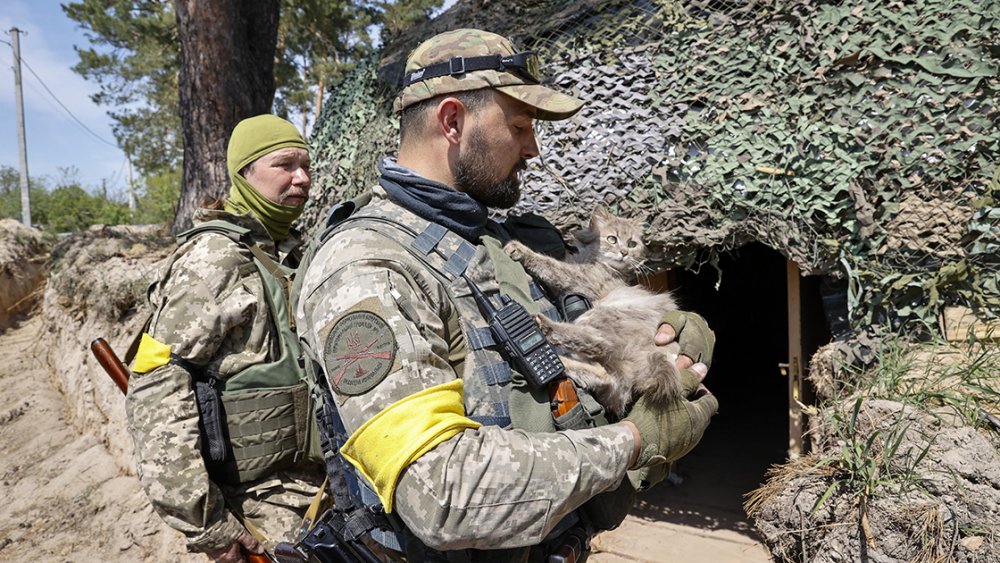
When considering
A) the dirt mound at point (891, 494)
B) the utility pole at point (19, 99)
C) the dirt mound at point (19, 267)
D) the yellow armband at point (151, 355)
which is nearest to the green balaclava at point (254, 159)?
the yellow armband at point (151, 355)

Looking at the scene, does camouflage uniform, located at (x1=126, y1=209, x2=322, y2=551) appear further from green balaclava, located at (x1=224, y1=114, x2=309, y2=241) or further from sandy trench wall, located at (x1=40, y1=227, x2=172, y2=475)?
sandy trench wall, located at (x1=40, y1=227, x2=172, y2=475)

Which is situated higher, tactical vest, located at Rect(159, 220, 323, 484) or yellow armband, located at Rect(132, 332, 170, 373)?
yellow armband, located at Rect(132, 332, 170, 373)

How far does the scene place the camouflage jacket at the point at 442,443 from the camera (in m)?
1.27

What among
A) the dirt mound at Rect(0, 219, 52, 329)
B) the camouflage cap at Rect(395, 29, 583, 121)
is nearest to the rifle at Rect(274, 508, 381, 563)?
the camouflage cap at Rect(395, 29, 583, 121)

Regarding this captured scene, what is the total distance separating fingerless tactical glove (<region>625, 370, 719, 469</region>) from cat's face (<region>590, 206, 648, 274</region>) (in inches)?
42.0

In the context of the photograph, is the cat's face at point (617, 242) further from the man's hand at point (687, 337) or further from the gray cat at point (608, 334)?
the man's hand at point (687, 337)

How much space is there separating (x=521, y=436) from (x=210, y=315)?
59.1 inches

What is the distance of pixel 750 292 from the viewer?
862 cm

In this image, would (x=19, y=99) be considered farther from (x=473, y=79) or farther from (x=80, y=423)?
(x=473, y=79)

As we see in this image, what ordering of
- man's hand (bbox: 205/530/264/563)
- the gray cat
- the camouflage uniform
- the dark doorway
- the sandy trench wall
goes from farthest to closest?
the sandy trench wall < the dark doorway < man's hand (bbox: 205/530/264/563) < the camouflage uniform < the gray cat

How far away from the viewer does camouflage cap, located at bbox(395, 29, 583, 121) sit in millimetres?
1720

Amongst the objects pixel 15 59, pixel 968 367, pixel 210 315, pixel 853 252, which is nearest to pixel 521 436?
pixel 210 315

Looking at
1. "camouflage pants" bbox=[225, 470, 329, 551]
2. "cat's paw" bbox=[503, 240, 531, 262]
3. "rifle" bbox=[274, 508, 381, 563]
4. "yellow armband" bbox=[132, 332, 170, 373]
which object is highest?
"cat's paw" bbox=[503, 240, 531, 262]

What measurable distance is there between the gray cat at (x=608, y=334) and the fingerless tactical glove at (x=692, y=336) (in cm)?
4
